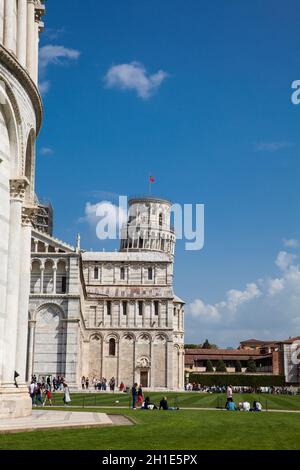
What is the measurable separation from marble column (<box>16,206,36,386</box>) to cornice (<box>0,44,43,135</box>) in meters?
3.96

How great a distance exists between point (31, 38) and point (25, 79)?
2.82 m

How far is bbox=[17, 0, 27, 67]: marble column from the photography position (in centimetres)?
2267

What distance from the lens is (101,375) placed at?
82.2m

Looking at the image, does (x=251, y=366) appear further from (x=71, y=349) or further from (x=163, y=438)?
(x=163, y=438)


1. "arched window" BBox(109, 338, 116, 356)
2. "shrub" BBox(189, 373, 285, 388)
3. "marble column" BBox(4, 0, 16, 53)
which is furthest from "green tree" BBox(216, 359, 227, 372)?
"marble column" BBox(4, 0, 16, 53)

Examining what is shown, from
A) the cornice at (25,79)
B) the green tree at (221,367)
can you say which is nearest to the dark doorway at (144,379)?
the green tree at (221,367)

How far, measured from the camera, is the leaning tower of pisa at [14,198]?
20.8m

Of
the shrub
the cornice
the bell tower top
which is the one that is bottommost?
the shrub

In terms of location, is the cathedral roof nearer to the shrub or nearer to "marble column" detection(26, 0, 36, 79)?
the shrub

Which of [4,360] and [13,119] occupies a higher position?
[13,119]

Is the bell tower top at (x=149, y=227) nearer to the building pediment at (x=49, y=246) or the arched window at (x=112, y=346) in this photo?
the arched window at (x=112, y=346)
